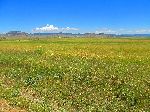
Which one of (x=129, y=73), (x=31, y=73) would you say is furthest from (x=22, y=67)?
(x=129, y=73)

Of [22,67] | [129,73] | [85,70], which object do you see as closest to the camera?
[129,73]

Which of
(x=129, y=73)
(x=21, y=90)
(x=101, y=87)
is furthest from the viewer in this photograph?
(x=129, y=73)

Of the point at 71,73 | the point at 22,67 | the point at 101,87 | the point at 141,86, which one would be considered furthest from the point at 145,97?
the point at 22,67

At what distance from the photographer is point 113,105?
1700 cm

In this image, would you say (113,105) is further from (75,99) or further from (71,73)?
(71,73)

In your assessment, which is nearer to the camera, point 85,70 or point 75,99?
point 75,99

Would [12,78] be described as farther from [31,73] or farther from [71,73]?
[71,73]

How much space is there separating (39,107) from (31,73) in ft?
30.5

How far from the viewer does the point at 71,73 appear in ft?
78.8

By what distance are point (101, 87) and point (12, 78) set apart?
25.9 feet

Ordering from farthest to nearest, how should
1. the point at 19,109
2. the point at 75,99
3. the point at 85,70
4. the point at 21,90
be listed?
the point at 85,70 → the point at 21,90 → the point at 75,99 → the point at 19,109

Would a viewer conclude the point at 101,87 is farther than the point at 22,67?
No

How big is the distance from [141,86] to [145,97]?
1600 mm

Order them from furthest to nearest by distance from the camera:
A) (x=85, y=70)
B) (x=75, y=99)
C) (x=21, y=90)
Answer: (x=85, y=70), (x=21, y=90), (x=75, y=99)
